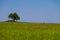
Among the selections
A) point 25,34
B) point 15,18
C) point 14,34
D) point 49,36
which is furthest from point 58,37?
point 15,18

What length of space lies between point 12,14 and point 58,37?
6782 centimetres

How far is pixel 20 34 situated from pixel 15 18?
64.0 metres

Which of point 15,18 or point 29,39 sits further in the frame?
point 15,18

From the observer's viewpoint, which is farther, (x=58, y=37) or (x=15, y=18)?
(x=15, y=18)

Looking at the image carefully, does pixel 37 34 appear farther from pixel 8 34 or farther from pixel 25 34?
pixel 8 34

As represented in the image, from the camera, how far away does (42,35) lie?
28234 millimetres

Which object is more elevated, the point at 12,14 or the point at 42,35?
the point at 12,14

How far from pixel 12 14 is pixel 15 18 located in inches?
120

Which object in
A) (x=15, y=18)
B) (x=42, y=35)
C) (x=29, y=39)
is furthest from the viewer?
(x=15, y=18)

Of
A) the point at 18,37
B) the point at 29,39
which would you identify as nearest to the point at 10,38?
the point at 18,37

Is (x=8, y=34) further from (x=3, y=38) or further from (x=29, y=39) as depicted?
(x=29, y=39)

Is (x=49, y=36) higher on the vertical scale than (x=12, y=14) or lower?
lower

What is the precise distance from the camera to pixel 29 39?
2625 cm

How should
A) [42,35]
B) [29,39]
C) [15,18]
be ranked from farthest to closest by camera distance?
[15,18] < [42,35] < [29,39]
